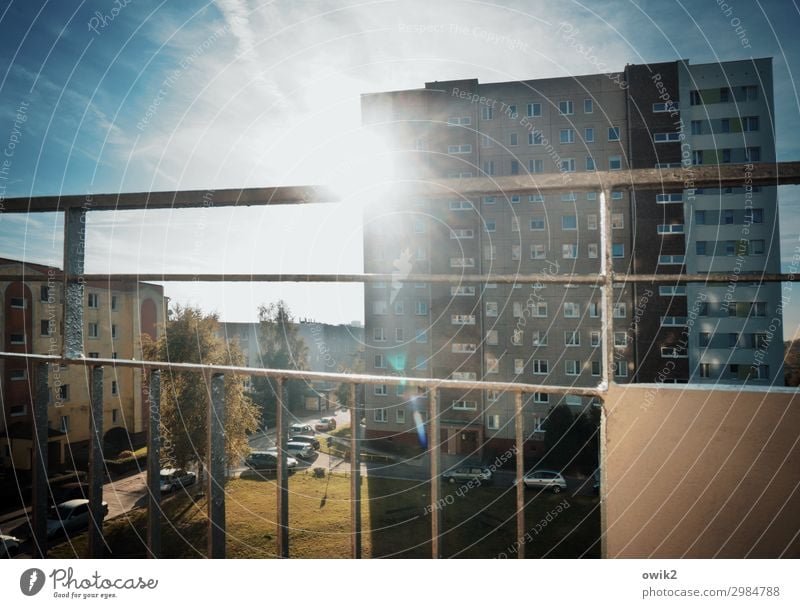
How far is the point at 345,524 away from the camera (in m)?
18.0

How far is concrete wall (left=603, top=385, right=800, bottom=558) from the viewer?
1574 millimetres

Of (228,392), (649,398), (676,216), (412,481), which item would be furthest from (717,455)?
(676,216)

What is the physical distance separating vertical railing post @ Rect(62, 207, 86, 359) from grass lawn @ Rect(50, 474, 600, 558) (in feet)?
41.9

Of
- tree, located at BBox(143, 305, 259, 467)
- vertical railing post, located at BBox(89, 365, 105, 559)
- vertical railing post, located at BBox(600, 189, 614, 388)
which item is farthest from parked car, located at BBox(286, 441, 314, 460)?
vertical railing post, located at BBox(600, 189, 614, 388)

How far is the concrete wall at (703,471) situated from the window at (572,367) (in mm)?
32142

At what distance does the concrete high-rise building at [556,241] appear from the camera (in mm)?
31625

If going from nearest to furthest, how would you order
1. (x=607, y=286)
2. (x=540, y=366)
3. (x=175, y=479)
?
(x=607, y=286), (x=175, y=479), (x=540, y=366)

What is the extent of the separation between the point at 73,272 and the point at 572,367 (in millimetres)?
33073

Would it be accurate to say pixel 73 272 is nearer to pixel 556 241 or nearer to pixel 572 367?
pixel 572 367

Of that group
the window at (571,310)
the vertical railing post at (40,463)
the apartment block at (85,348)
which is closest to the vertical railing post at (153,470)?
the vertical railing post at (40,463)

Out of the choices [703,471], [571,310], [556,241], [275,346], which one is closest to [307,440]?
[275,346]

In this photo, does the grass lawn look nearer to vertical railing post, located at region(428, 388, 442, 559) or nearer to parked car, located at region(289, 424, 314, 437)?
parked car, located at region(289, 424, 314, 437)

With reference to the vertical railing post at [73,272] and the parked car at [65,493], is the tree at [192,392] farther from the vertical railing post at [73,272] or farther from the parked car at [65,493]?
the vertical railing post at [73,272]

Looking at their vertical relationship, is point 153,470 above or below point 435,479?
below
